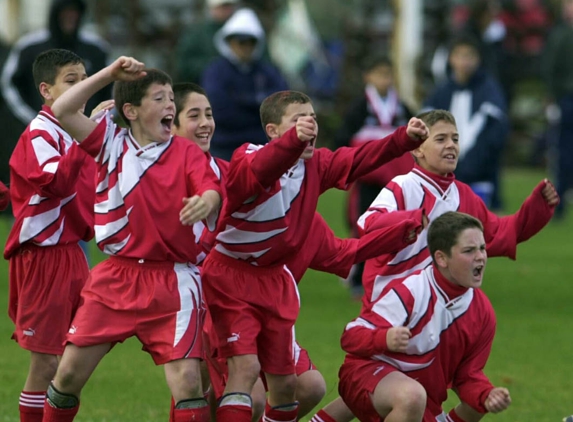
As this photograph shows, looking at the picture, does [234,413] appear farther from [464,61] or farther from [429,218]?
[464,61]

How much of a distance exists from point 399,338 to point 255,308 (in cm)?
71

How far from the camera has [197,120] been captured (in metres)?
6.89

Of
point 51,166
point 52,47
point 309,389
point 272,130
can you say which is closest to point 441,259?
point 309,389

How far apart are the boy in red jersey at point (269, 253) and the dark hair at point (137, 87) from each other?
1.66 feet

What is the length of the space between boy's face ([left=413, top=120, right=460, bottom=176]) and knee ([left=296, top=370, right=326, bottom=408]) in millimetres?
1330

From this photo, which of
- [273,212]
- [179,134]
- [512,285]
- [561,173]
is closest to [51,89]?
[179,134]

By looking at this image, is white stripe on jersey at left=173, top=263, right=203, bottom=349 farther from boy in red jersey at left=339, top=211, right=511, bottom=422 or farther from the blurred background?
the blurred background

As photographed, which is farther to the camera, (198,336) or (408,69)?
(408,69)

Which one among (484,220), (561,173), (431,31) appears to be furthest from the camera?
(431,31)

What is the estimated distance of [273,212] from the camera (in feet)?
21.1

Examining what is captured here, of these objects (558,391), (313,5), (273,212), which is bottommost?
A: (313,5)

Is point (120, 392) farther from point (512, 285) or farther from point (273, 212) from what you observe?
point (512, 285)

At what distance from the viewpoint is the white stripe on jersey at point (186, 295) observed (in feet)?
20.1

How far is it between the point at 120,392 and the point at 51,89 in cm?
221
